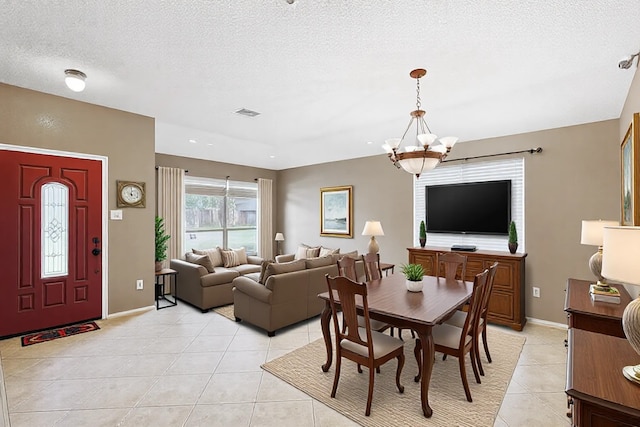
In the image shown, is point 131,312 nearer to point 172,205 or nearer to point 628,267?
point 172,205

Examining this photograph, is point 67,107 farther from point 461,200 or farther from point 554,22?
point 461,200

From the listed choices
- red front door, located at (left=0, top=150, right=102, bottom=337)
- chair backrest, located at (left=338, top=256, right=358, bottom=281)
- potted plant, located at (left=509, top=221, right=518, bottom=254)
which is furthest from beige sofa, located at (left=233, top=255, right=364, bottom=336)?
potted plant, located at (left=509, top=221, right=518, bottom=254)

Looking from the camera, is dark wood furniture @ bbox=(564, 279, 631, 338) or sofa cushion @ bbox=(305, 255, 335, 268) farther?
sofa cushion @ bbox=(305, 255, 335, 268)

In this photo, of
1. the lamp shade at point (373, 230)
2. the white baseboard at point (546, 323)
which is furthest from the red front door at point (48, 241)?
the white baseboard at point (546, 323)

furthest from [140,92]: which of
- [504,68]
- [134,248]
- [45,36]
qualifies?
[504,68]

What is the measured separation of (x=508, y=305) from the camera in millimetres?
4051

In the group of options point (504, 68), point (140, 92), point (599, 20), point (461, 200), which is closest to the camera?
point (599, 20)

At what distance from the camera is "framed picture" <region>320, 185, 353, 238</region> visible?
6.57m

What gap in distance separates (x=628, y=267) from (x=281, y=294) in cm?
314

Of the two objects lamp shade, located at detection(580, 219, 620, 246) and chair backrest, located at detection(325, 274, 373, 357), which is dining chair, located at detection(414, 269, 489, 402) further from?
lamp shade, located at detection(580, 219, 620, 246)

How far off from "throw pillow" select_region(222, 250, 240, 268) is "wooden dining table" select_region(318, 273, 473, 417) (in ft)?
11.0

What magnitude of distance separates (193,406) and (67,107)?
359 cm

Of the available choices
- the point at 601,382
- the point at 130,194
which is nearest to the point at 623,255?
the point at 601,382

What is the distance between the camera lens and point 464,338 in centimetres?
246
